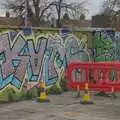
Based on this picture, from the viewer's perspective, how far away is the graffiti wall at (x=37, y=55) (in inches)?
528

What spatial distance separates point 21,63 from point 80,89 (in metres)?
1.95

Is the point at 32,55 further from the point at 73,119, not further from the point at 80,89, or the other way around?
the point at 73,119

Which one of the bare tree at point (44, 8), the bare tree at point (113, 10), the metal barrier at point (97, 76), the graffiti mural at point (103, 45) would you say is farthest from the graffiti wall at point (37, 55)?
the bare tree at point (44, 8)

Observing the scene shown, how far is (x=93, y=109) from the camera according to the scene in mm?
11711

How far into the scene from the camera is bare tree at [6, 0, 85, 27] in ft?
185

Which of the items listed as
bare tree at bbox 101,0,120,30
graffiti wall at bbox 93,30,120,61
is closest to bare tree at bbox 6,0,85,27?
bare tree at bbox 101,0,120,30

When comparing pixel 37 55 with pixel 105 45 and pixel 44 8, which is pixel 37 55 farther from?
pixel 44 8

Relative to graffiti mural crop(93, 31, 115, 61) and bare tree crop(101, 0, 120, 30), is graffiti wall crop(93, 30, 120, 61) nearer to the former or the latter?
graffiti mural crop(93, 31, 115, 61)

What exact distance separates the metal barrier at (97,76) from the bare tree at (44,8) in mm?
41776

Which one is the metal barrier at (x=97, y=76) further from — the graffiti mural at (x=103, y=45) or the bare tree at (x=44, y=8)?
the bare tree at (x=44, y=8)

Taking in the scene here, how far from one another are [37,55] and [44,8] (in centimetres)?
4378

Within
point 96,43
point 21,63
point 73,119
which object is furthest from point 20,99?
point 96,43

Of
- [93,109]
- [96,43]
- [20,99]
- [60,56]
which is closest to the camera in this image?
[93,109]

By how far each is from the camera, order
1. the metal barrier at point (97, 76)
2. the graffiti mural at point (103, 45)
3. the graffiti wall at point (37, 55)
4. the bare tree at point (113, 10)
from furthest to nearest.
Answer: the bare tree at point (113, 10) → the graffiti mural at point (103, 45) → the metal barrier at point (97, 76) → the graffiti wall at point (37, 55)
